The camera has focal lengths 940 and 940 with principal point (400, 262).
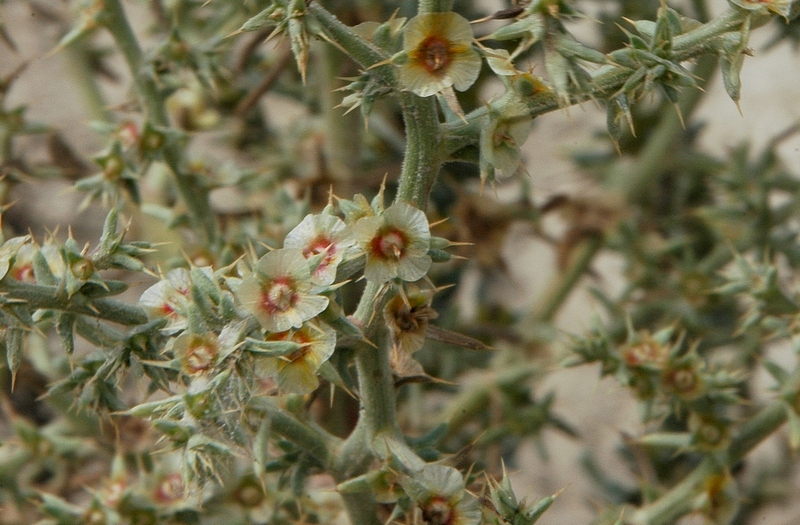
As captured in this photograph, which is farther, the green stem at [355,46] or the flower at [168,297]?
the flower at [168,297]

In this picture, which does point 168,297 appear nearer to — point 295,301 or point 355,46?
point 295,301

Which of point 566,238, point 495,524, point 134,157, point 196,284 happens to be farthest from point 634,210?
point 196,284

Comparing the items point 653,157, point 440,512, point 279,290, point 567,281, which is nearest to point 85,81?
point 567,281

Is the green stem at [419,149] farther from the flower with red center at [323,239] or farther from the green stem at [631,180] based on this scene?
the green stem at [631,180]

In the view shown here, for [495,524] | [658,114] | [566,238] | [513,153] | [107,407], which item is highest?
[513,153]

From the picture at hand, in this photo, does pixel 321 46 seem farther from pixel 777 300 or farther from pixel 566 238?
pixel 777 300

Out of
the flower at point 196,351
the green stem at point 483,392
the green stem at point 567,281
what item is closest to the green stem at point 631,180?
the green stem at point 567,281
